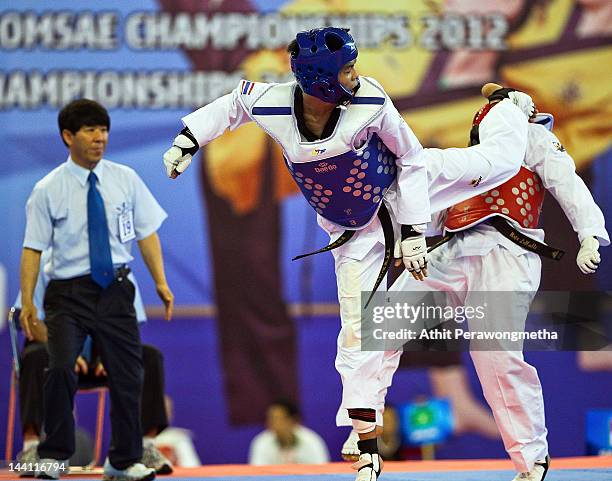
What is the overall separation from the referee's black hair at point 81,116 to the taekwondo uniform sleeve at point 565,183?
2.14 m

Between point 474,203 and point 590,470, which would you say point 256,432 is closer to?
point 590,470

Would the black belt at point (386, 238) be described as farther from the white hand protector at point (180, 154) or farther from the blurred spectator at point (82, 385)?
the blurred spectator at point (82, 385)

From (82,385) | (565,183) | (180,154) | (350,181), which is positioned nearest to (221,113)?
(180,154)

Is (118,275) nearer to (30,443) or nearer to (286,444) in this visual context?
(30,443)

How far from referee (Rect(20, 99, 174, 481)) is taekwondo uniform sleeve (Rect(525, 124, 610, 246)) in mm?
1982

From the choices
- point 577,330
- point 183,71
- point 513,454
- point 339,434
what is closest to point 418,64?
point 183,71

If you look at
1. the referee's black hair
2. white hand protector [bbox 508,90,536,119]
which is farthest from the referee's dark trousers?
white hand protector [bbox 508,90,536,119]

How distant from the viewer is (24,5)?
7809mm

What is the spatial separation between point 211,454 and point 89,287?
3142mm

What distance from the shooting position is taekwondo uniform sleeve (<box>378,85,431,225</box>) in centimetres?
416

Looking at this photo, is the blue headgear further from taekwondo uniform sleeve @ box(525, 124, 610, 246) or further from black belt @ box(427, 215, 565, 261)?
taekwondo uniform sleeve @ box(525, 124, 610, 246)

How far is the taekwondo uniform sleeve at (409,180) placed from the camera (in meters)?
4.16

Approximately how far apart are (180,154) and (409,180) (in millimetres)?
931

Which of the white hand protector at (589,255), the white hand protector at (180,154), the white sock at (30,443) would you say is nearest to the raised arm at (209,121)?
the white hand protector at (180,154)
